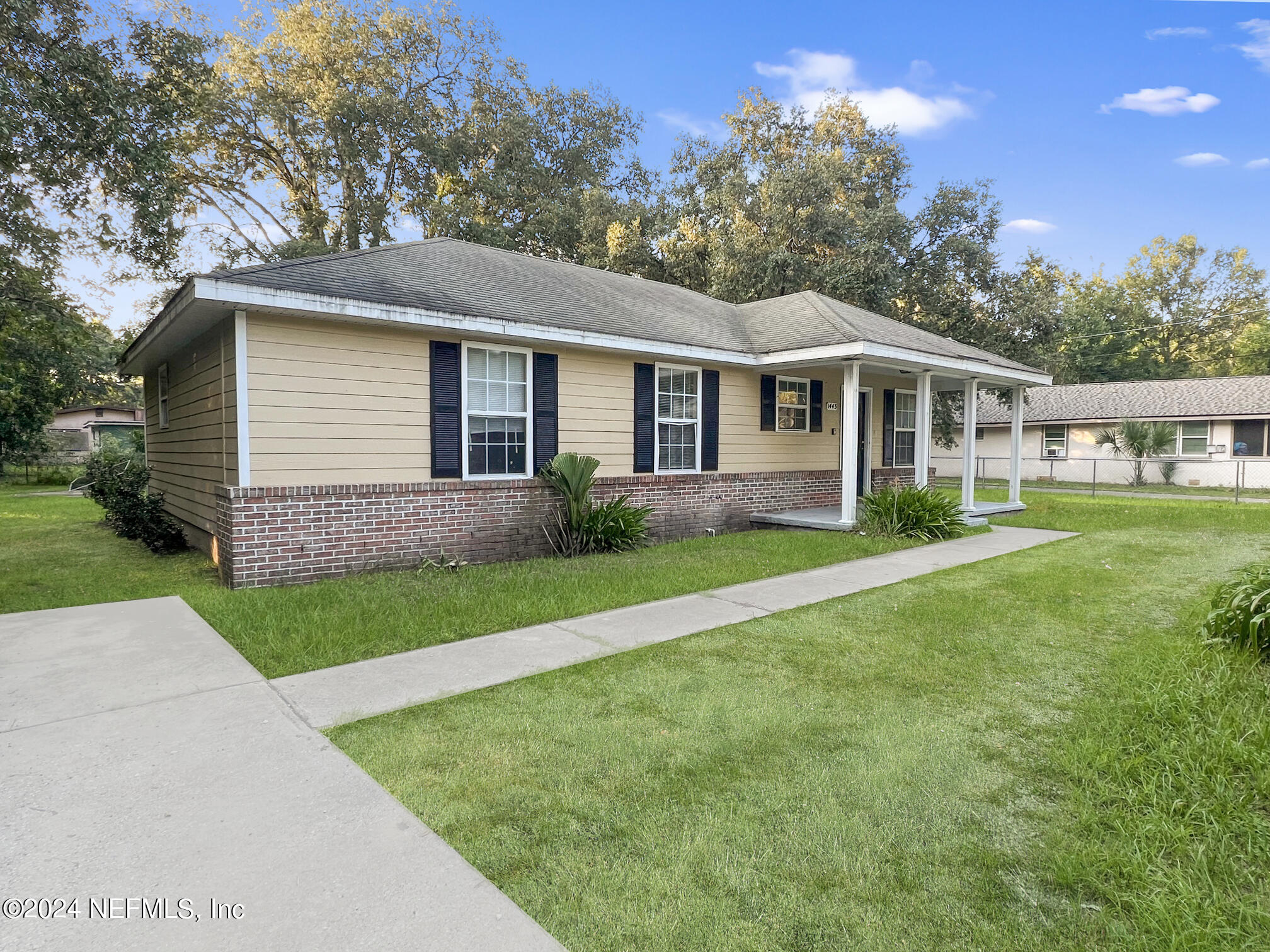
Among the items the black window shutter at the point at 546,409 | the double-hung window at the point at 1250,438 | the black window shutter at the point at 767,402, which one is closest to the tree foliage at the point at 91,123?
the black window shutter at the point at 546,409

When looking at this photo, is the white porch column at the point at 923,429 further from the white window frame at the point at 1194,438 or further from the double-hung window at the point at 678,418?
the white window frame at the point at 1194,438

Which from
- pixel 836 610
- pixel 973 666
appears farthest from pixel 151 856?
pixel 836 610

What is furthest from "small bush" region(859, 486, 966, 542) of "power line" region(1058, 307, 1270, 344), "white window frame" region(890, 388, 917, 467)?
"power line" region(1058, 307, 1270, 344)

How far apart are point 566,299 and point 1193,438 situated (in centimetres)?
2295

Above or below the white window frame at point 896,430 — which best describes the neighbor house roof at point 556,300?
above

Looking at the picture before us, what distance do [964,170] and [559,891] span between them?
70.4 ft

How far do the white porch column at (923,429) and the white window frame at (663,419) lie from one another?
3882 millimetres

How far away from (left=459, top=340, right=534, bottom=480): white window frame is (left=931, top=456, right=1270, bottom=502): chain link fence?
13494mm

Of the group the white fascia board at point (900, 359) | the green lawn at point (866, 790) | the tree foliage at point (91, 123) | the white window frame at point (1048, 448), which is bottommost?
the green lawn at point (866, 790)

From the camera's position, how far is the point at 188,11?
18.1m

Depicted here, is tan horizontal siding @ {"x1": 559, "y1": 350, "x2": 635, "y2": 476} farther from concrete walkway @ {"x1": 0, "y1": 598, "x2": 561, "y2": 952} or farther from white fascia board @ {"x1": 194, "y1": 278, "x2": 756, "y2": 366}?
concrete walkway @ {"x1": 0, "y1": 598, "x2": 561, "y2": 952}

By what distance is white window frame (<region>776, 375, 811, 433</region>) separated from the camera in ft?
36.7

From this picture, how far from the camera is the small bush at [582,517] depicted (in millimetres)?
8164

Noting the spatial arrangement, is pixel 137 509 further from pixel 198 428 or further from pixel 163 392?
pixel 163 392
